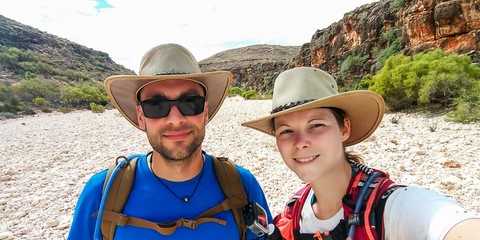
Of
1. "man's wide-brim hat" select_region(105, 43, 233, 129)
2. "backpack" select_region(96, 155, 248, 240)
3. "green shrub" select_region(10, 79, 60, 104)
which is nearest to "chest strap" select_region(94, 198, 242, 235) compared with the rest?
"backpack" select_region(96, 155, 248, 240)

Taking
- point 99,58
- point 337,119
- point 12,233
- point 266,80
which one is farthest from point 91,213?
point 99,58

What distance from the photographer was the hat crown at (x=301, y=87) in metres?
1.65

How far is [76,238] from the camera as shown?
5.05ft

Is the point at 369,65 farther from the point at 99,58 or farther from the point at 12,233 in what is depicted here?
the point at 99,58

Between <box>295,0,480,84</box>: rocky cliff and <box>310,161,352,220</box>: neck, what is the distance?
17.9 m

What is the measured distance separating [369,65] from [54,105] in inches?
1225

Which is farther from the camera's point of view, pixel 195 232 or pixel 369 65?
pixel 369 65

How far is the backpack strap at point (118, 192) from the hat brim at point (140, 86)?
0.45 meters

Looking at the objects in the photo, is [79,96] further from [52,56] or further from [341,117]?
[52,56]

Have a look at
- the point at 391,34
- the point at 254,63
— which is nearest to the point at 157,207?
the point at 391,34

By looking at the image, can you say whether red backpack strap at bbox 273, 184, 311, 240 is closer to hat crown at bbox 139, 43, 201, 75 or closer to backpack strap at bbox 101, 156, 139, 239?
backpack strap at bbox 101, 156, 139, 239

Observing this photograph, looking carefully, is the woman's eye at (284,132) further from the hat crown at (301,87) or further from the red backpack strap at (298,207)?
the red backpack strap at (298,207)

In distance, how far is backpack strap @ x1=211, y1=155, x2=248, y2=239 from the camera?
160cm

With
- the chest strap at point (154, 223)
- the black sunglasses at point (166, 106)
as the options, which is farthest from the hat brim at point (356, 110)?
the chest strap at point (154, 223)
